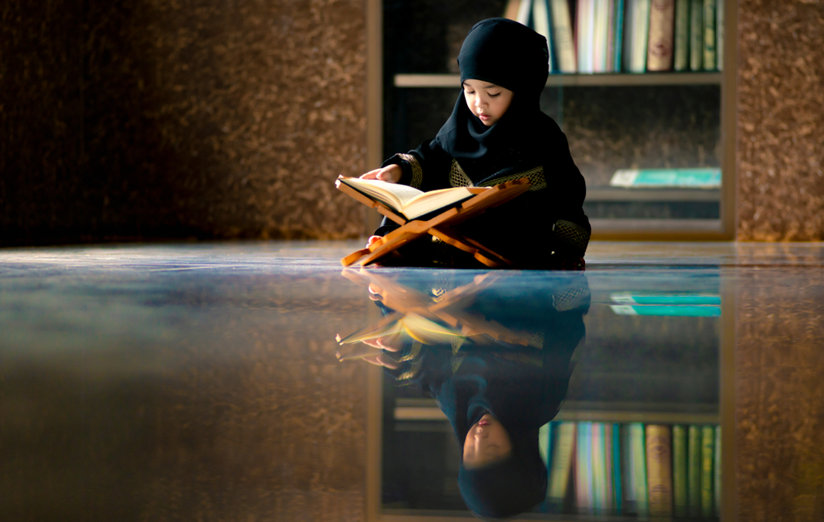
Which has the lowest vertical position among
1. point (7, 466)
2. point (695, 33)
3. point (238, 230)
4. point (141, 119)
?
point (7, 466)

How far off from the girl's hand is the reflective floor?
1.97 ft

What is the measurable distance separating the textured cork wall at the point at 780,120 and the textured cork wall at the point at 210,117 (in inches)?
46.0

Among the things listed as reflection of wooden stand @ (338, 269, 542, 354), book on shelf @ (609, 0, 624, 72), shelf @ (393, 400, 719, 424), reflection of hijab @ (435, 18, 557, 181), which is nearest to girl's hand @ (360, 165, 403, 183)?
reflection of hijab @ (435, 18, 557, 181)

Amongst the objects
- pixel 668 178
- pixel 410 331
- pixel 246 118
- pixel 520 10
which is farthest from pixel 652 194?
pixel 410 331

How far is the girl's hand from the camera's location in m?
1.64

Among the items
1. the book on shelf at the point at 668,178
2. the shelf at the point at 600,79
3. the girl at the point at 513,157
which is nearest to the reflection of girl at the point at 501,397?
the girl at the point at 513,157

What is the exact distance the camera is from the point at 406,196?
1.52 meters

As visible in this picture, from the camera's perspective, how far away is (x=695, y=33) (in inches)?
111

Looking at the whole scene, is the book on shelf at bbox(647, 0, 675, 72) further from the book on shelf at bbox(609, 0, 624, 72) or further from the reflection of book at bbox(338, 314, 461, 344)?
the reflection of book at bbox(338, 314, 461, 344)

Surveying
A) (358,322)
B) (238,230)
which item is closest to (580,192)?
(358,322)

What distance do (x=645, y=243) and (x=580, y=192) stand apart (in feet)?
3.95

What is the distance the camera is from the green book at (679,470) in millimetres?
328

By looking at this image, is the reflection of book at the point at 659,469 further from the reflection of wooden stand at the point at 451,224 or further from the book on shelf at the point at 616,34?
the book on shelf at the point at 616,34

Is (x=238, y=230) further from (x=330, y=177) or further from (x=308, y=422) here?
(x=308, y=422)
